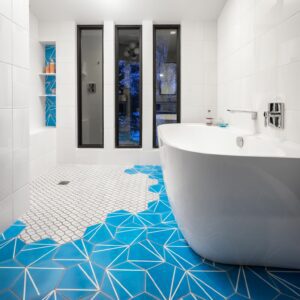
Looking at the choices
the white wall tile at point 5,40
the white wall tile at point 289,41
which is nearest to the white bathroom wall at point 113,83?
the white wall tile at point 289,41

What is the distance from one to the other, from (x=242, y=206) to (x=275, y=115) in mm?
1110

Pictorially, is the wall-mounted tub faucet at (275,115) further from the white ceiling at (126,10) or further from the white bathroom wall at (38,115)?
the white bathroom wall at (38,115)

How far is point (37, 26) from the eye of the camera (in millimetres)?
4520

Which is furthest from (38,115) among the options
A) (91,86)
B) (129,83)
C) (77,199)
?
(77,199)

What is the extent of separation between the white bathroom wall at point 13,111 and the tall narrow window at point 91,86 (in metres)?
2.51

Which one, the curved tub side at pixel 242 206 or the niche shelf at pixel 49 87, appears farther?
the niche shelf at pixel 49 87

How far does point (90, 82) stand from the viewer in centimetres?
511

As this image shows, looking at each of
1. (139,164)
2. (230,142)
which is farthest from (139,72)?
(230,142)

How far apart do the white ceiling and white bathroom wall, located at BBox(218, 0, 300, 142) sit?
0.31m

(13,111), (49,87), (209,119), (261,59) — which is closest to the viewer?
(13,111)

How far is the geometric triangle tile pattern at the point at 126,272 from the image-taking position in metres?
1.42

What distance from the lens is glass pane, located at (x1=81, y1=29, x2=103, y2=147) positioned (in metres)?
5.07

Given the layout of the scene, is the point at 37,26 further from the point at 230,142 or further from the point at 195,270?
the point at 195,270

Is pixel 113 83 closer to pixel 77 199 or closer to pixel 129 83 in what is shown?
pixel 129 83
